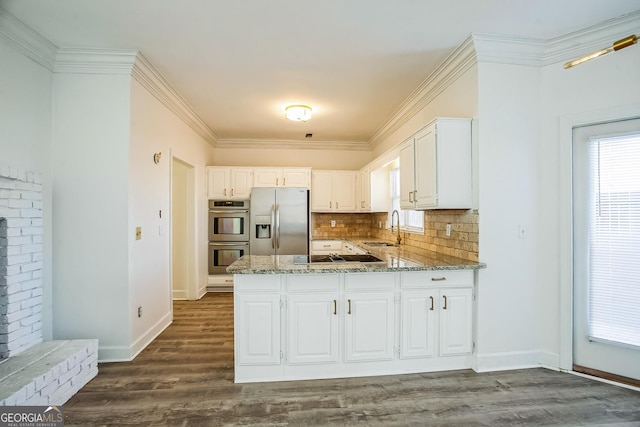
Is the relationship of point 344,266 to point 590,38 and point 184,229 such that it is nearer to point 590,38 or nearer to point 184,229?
point 590,38

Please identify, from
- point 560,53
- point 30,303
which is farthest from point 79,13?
point 560,53

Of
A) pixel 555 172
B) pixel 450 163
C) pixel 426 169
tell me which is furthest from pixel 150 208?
pixel 555 172

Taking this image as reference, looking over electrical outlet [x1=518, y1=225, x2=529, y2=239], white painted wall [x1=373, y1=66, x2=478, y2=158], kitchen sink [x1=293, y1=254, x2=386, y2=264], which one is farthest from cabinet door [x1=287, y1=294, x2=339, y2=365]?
white painted wall [x1=373, y1=66, x2=478, y2=158]

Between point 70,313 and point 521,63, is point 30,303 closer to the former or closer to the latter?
point 70,313

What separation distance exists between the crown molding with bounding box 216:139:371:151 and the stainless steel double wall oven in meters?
1.33

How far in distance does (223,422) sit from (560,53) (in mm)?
3866

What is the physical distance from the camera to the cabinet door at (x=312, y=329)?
244cm

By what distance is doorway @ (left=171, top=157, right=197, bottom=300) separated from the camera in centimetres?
486

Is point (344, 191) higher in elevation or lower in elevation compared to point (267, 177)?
lower

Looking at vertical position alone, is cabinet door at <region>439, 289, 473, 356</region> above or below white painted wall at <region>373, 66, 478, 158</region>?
below

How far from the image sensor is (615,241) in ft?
8.02

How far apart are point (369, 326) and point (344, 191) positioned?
3.54 meters

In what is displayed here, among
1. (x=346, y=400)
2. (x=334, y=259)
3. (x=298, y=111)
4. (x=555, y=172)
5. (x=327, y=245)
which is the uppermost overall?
(x=298, y=111)

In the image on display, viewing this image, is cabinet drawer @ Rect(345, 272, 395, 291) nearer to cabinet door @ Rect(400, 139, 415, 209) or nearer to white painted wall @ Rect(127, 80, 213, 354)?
cabinet door @ Rect(400, 139, 415, 209)
